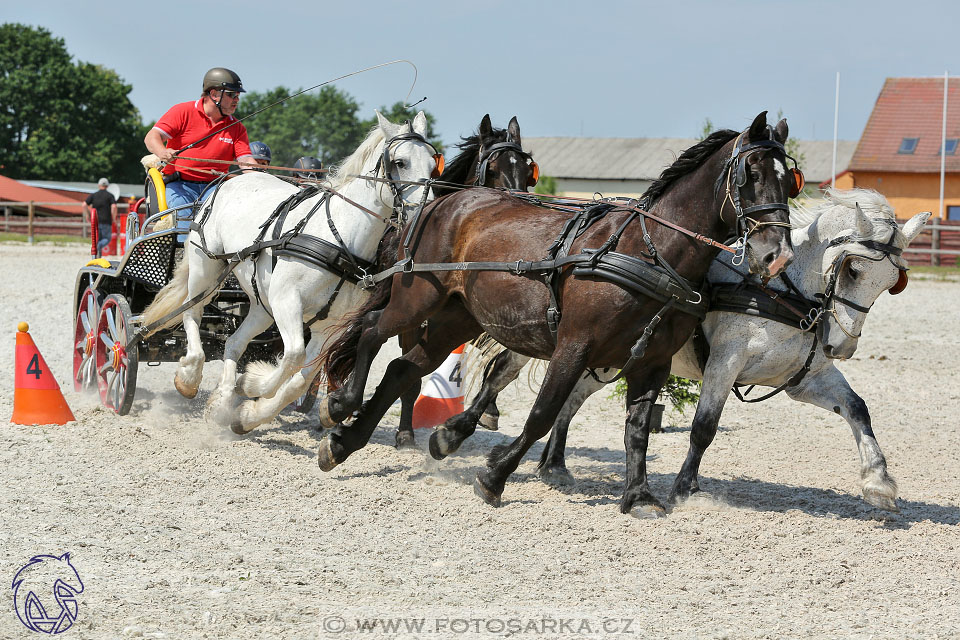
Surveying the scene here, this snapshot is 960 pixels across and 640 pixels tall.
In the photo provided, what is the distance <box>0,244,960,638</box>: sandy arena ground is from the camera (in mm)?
3701

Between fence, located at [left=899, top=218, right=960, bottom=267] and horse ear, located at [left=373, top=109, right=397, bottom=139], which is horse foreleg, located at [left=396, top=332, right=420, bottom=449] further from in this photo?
fence, located at [left=899, top=218, right=960, bottom=267]

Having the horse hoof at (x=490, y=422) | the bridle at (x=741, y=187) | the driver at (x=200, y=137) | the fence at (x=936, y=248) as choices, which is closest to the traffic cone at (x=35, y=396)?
the driver at (x=200, y=137)

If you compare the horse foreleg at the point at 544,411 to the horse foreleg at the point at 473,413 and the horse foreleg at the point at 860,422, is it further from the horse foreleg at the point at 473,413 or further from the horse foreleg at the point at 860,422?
the horse foreleg at the point at 860,422

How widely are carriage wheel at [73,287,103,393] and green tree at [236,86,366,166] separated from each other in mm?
38757

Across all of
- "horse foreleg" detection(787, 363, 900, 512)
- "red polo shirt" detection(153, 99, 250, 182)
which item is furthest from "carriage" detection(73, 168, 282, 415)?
"horse foreleg" detection(787, 363, 900, 512)

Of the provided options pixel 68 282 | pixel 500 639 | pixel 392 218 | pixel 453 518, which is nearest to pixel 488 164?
pixel 392 218

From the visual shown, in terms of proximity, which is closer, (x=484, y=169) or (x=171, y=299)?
(x=484, y=169)

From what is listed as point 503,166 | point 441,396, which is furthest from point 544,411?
point 441,396

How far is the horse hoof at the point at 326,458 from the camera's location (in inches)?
235

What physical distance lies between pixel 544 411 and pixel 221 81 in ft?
12.4

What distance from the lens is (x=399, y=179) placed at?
6152 millimetres

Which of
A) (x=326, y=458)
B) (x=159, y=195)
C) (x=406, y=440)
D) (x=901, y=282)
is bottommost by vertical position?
(x=406, y=440)

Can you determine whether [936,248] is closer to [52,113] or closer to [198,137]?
[198,137]

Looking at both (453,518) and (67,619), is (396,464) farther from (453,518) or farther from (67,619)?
(67,619)
